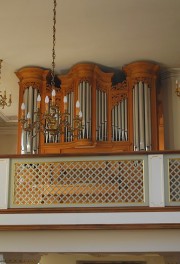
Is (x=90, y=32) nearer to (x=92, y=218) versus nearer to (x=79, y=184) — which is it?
(x=79, y=184)

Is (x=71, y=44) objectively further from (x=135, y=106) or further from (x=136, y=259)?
(x=136, y=259)

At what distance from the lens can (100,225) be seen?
8.40m

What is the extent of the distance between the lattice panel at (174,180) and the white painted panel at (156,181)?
0.13m

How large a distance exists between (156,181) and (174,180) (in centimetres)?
29

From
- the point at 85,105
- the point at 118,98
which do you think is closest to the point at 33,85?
the point at 85,105

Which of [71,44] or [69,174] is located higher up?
[71,44]

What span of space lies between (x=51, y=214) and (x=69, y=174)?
0.69m

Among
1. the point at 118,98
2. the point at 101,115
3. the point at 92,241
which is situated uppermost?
the point at 118,98

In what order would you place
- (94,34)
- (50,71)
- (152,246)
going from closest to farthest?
(152,246) → (94,34) → (50,71)

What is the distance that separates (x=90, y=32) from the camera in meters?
11.3

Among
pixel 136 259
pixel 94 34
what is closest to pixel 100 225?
pixel 94 34

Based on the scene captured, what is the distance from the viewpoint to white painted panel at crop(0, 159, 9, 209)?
873 cm

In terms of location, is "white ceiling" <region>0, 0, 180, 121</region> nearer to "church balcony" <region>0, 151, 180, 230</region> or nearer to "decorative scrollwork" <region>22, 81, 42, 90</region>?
"decorative scrollwork" <region>22, 81, 42, 90</region>

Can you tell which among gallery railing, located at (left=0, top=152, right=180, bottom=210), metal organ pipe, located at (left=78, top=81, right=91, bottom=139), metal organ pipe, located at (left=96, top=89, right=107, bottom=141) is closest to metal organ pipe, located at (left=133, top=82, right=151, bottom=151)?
metal organ pipe, located at (left=96, top=89, right=107, bottom=141)
